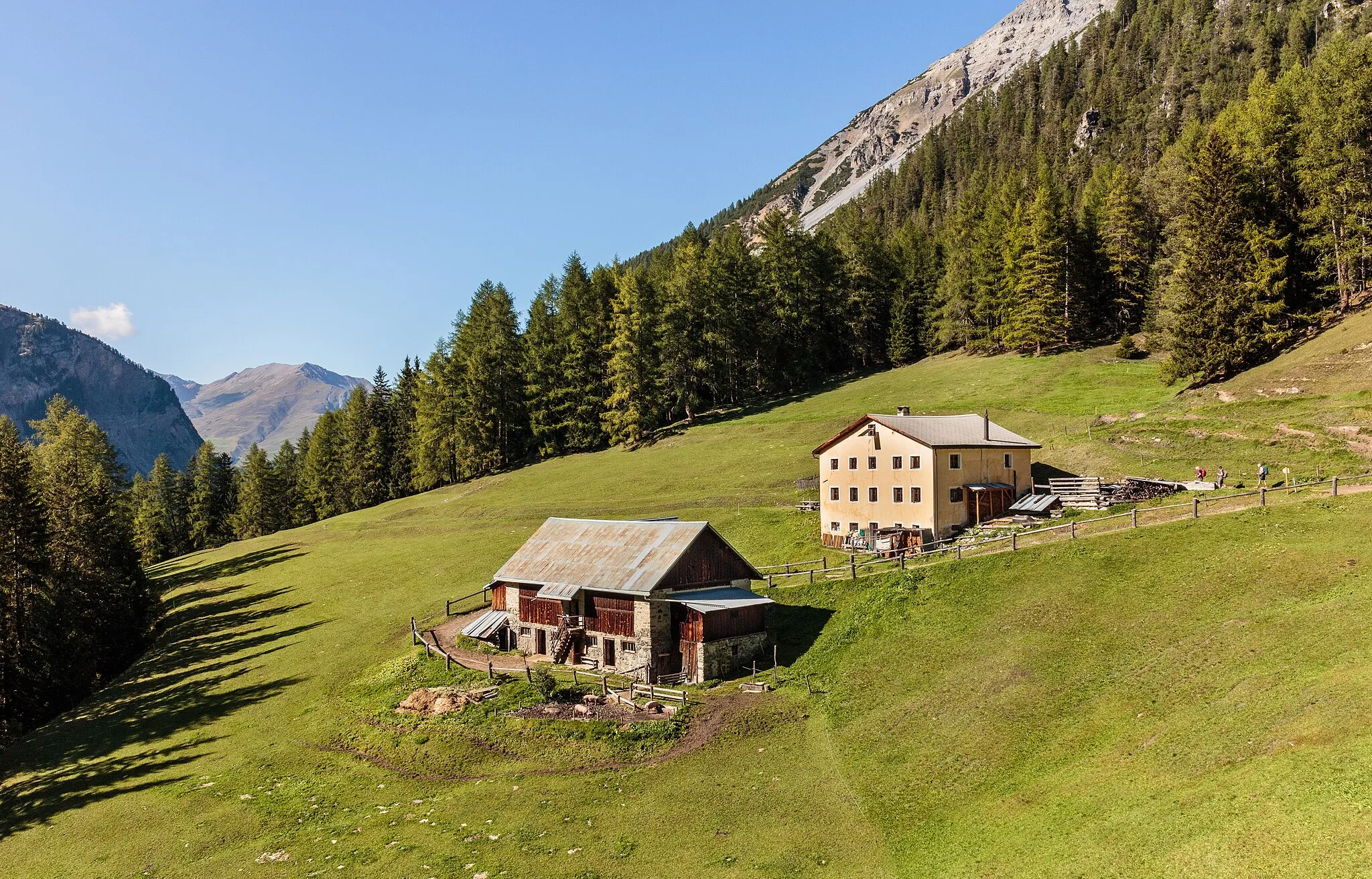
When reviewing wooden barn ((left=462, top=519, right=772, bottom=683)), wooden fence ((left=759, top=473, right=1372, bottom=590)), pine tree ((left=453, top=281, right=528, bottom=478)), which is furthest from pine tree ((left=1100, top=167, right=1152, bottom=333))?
pine tree ((left=453, top=281, right=528, bottom=478))

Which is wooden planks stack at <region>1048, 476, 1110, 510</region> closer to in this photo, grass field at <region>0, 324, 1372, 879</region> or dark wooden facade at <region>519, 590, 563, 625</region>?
grass field at <region>0, 324, 1372, 879</region>

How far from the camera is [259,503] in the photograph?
108562mm

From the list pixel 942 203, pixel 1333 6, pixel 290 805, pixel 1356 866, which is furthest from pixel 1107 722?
pixel 1333 6

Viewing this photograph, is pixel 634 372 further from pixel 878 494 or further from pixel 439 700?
pixel 439 700

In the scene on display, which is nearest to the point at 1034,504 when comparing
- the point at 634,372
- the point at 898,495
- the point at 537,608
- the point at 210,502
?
the point at 898,495

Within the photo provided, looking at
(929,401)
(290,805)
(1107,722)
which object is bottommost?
(290,805)

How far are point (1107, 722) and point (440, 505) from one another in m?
70.5

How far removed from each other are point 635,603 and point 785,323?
2780 inches

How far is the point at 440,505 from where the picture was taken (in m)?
81.4

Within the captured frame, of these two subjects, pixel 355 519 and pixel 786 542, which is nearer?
pixel 786 542

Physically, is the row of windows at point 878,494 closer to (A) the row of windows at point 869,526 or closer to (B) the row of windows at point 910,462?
(B) the row of windows at point 910,462

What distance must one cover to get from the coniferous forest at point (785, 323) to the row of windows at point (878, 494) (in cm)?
3215

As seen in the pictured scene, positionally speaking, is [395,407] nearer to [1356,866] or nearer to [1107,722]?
[1107,722]

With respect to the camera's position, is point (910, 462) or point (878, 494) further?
point (878, 494)
